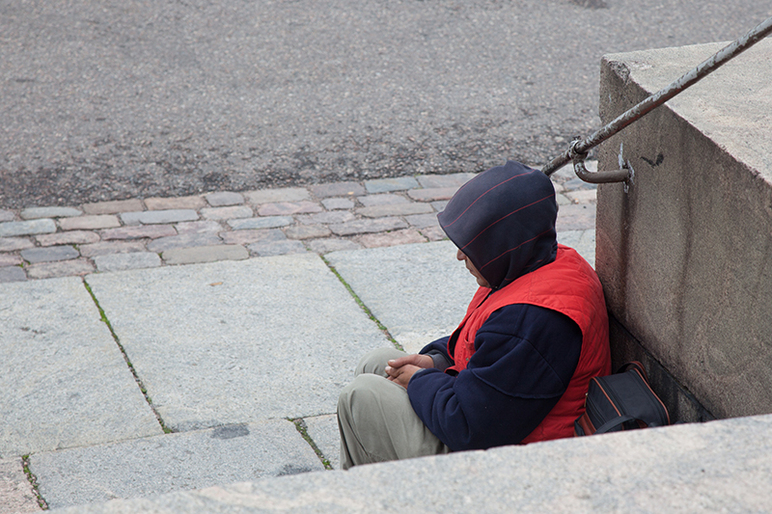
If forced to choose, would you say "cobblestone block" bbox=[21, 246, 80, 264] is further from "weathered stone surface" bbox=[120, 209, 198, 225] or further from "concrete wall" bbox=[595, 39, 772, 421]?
"concrete wall" bbox=[595, 39, 772, 421]

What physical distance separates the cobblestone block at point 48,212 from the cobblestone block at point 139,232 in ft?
1.23

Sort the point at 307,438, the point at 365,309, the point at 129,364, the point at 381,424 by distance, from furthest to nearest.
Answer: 1. the point at 365,309
2. the point at 129,364
3. the point at 307,438
4. the point at 381,424

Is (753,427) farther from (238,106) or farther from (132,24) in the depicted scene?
(132,24)

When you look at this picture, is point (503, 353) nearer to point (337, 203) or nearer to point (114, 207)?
point (337, 203)

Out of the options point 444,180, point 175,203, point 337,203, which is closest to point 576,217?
point 444,180

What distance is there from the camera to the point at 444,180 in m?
5.42

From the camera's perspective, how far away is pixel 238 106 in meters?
6.52

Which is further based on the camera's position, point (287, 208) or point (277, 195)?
point (277, 195)

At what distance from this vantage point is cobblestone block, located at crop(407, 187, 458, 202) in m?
5.15

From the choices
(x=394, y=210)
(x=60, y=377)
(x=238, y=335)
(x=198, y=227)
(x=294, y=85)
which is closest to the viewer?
(x=60, y=377)

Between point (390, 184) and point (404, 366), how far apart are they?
3.10 meters

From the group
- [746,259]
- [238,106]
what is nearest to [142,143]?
[238,106]

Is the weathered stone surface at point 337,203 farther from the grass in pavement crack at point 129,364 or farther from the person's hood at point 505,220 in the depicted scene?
the person's hood at point 505,220

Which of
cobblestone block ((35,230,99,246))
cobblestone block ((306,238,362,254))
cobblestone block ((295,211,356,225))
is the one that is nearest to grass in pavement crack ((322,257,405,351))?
cobblestone block ((306,238,362,254))
